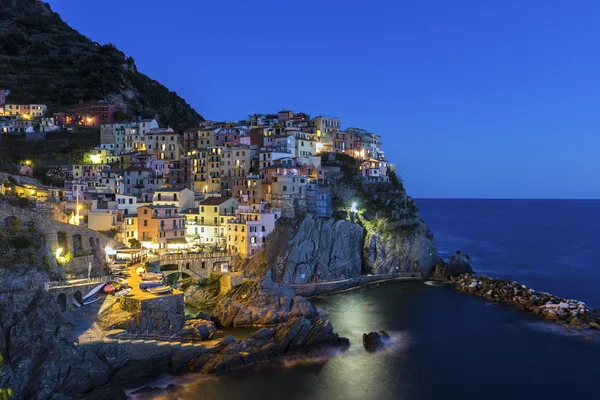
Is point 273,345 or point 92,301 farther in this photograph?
point 92,301

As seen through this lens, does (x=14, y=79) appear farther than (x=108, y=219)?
Yes

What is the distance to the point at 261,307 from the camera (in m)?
38.9

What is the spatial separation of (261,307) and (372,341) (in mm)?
9714

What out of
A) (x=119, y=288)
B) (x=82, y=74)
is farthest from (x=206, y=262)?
(x=82, y=74)

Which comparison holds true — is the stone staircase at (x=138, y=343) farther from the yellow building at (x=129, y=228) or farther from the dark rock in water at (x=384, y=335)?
the yellow building at (x=129, y=228)

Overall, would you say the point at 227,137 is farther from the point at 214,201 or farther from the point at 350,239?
the point at 350,239

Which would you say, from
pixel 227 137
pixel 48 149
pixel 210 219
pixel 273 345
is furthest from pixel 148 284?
pixel 48 149

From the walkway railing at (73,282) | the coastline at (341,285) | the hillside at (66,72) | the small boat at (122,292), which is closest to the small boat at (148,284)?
the small boat at (122,292)

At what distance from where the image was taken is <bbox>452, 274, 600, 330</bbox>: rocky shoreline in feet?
130

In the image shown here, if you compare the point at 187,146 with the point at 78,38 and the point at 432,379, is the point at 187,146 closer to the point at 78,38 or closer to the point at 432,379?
the point at 432,379

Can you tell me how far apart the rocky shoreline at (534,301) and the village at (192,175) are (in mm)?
18402

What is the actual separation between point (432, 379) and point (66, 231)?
3019cm

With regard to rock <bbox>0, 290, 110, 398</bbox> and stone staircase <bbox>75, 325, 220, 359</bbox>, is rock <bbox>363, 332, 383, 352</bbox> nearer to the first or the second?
stone staircase <bbox>75, 325, 220, 359</bbox>

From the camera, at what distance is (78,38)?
121000mm
